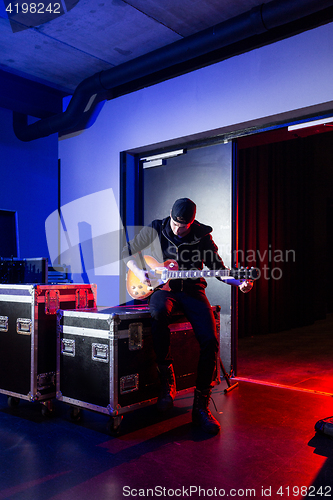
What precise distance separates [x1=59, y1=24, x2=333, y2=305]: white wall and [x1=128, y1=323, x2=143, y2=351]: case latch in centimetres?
232

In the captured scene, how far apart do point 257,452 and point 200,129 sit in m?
3.16

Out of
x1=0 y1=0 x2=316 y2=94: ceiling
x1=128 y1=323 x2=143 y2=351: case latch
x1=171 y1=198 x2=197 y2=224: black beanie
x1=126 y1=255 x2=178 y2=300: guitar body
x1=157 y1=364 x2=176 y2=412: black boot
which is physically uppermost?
x1=0 y1=0 x2=316 y2=94: ceiling

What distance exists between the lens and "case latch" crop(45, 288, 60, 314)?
10.3 feet

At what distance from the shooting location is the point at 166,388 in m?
2.85

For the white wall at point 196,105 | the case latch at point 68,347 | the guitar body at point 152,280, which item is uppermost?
the white wall at point 196,105

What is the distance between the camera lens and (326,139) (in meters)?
8.72

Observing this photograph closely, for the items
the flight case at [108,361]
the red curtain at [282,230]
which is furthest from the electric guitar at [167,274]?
the red curtain at [282,230]

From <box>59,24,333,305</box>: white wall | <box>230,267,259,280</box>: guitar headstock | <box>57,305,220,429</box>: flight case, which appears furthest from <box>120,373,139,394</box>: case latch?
<box>59,24,333,305</box>: white wall

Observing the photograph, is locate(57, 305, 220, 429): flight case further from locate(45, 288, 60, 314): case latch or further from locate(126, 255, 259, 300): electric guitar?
locate(126, 255, 259, 300): electric guitar

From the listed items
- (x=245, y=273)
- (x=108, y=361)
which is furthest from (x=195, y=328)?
(x=108, y=361)

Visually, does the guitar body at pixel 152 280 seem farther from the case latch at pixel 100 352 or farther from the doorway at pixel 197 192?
the doorway at pixel 197 192

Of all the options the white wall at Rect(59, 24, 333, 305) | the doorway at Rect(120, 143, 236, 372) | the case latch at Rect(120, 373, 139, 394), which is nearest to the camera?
the case latch at Rect(120, 373, 139, 394)

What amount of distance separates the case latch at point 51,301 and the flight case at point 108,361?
12 cm

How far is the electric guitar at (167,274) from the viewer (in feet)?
9.41
